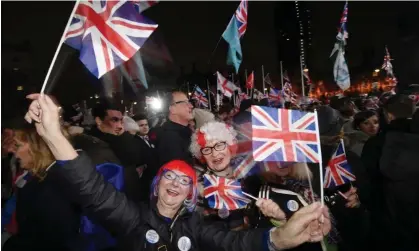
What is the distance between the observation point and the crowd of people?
232 centimetres

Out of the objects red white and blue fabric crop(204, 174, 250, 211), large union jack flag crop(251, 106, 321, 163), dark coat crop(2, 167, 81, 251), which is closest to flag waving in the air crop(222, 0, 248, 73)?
red white and blue fabric crop(204, 174, 250, 211)

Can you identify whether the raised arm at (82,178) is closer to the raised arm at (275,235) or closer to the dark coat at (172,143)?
the raised arm at (275,235)

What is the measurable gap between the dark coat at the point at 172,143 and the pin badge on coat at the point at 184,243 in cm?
179

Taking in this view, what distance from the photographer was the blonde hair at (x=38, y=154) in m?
2.89

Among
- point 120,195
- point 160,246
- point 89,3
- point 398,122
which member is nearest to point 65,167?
point 120,195

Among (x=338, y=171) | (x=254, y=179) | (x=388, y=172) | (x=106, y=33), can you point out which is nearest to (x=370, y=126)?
(x=338, y=171)

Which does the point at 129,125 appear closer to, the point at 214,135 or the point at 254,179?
the point at 214,135

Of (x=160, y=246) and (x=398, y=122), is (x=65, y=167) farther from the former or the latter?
(x=398, y=122)

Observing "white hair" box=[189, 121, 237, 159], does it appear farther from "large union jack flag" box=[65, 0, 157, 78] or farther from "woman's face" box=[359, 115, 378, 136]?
"woman's face" box=[359, 115, 378, 136]

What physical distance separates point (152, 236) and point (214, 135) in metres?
1.43

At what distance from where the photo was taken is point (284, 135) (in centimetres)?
273

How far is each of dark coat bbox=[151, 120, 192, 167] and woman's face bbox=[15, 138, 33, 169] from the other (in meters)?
1.56

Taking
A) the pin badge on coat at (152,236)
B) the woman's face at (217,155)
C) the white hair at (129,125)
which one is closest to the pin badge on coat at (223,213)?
the woman's face at (217,155)

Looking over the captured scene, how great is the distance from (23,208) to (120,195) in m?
0.86
